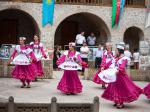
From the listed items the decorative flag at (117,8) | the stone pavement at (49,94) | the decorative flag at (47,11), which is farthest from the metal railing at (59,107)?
the decorative flag at (117,8)

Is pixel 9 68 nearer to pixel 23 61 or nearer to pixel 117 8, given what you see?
pixel 23 61

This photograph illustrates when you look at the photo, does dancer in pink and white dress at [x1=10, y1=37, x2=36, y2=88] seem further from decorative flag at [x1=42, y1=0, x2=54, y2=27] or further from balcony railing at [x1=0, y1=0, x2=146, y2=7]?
balcony railing at [x1=0, y1=0, x2=146, y2=7]

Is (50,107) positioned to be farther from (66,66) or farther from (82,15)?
(82,15)

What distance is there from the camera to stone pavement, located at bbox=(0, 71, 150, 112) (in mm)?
14609

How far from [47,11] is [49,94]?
12.4m

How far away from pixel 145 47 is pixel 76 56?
10472mm

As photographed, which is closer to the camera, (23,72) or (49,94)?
Answer: (49,94)

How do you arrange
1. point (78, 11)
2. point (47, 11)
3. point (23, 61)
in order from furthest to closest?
point (78, 11), point (47, 11), point (23, 61)

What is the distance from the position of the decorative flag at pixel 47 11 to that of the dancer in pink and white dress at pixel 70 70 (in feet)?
→ 39.2

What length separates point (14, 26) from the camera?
31.1m

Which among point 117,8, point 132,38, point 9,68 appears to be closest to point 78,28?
point 132,38

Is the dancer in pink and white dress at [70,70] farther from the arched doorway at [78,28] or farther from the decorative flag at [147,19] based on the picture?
the arched doorway at [78,28]

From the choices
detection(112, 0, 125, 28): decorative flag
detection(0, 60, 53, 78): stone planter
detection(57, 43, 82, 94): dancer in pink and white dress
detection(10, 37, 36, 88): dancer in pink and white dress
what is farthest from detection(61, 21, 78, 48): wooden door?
detection(57, 43, 82, 94): dancer in pink and white dress

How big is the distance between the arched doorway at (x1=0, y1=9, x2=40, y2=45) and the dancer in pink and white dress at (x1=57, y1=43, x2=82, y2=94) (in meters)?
14.3
